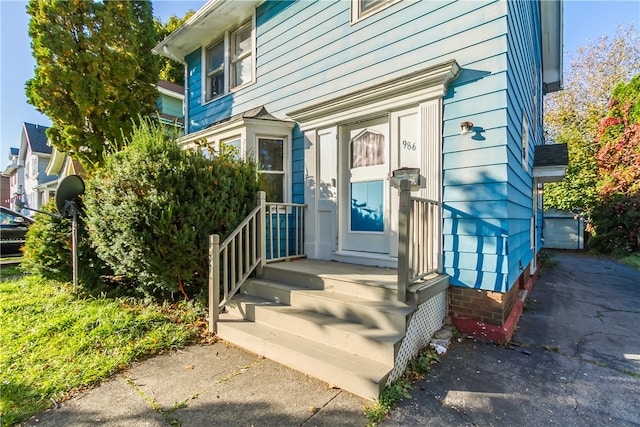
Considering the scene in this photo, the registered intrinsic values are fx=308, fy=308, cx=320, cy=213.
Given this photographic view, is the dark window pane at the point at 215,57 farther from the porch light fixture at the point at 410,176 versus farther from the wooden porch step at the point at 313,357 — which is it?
the wooden porch step at the point at 313,357

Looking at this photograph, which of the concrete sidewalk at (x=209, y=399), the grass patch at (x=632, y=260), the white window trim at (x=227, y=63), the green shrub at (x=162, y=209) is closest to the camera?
the concrete sidewalk at (x=209, y=399)

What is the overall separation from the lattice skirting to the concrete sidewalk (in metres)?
0.48

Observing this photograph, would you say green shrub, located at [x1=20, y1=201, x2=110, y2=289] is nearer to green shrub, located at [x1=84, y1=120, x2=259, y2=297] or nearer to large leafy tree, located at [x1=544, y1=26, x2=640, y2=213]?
green shrub, located at [x1=84, y1=120, x2=259, y2=297]

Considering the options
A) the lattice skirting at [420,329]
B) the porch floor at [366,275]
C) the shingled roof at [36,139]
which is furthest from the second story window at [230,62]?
the shingled roof at [36,139]

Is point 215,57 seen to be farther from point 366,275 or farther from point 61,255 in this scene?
point 366,275

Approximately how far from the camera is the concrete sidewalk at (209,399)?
2029 millimetres

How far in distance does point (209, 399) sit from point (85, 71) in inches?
303

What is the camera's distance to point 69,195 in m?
4.72

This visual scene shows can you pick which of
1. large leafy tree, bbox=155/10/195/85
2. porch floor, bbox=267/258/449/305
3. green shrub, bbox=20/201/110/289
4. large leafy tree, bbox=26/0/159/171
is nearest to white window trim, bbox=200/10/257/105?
large leafy tree, bbox=26/0/159/171

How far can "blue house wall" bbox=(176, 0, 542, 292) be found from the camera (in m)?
3.12

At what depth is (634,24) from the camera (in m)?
13.5

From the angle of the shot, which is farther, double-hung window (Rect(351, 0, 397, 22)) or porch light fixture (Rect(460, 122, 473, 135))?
double-hung window (Rect(351, 0, 397, 22))

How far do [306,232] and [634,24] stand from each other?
18.6 m

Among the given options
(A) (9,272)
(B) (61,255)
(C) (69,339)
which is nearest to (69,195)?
(B) (61,255)
